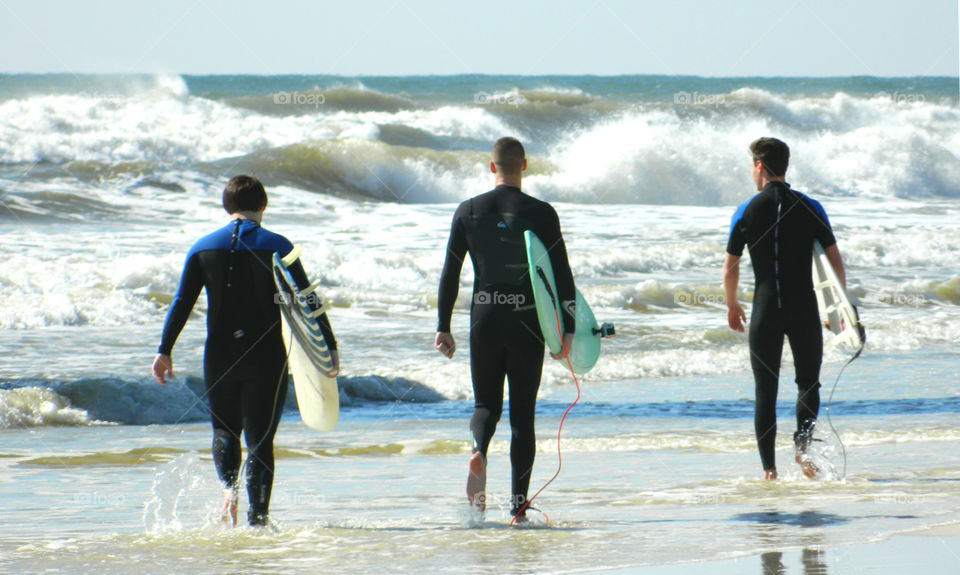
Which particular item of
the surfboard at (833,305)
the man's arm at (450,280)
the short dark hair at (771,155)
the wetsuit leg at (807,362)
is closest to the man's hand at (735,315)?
the wetsuit leg at (807,362)

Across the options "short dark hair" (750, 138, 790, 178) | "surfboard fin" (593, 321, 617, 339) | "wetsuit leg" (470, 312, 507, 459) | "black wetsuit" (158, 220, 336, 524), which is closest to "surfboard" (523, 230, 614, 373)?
"surfboard fin" (593, 321, 617, 339)

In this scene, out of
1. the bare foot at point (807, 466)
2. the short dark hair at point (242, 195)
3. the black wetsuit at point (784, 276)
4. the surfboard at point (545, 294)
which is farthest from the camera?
the bare foot at point (807, 466)

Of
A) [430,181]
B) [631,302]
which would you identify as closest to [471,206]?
[631,302]

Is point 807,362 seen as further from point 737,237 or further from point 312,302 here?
point 312,302

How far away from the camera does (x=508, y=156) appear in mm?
4762

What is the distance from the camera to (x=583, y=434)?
7.66m

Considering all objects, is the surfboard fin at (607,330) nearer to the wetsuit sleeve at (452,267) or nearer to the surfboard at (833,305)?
the wetsuit sleeve at (452,267)

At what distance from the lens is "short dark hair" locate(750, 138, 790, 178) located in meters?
5.53

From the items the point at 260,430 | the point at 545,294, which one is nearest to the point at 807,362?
the point at 545,294

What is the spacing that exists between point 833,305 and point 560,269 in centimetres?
174

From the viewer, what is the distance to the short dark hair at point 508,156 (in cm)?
477

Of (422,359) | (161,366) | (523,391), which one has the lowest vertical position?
(422,359)

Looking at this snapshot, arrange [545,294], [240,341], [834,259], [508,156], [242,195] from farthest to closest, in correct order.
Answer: [834,259]
[508,156]
[545,294]
[242,195]
[240,341]

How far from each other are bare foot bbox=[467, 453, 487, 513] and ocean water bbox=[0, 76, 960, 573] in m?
0.10
